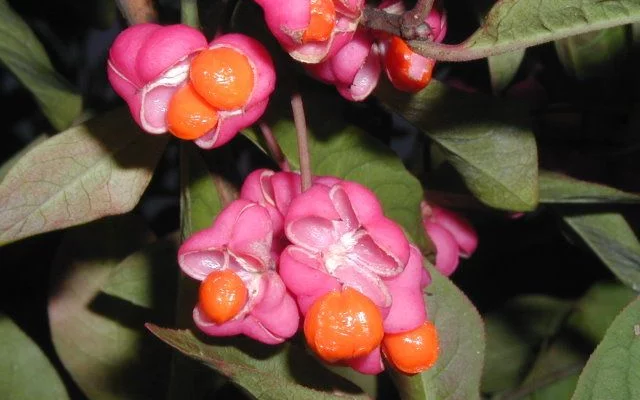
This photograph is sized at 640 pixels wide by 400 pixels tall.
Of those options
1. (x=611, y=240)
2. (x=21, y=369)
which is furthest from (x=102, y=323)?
(x=611, y=240)

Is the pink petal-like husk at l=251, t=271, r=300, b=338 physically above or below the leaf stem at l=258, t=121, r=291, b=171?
below

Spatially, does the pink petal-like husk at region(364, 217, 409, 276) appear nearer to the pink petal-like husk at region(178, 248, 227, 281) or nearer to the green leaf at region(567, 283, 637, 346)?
the pink petal-like husk at region(178, 248, 227, 281)

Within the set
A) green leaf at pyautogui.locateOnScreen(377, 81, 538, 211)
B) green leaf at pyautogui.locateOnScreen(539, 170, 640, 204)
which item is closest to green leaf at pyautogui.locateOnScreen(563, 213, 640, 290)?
green leaf at pyautogui.locateOnScreen(539, 170, 640, 204)

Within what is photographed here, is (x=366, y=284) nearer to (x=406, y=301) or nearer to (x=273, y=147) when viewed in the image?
(x=406, y=301)

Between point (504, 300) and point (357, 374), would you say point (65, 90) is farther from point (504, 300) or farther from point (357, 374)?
point (504, 300)

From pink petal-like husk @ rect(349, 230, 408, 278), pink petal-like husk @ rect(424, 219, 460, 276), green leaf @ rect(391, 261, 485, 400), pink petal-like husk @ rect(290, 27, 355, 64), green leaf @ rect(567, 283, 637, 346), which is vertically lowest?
green leaf @ rect(567, 283, 637, 346)
